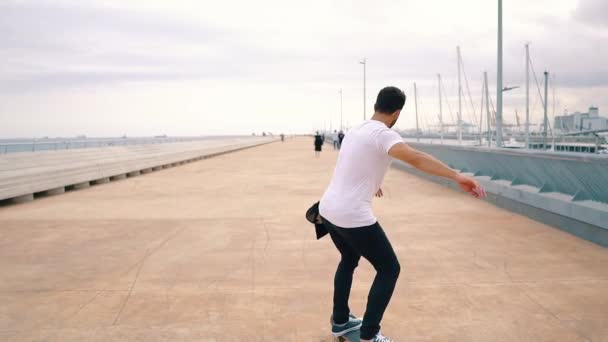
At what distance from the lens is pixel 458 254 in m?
6.35

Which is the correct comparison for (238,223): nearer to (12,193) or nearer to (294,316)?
(294,316)

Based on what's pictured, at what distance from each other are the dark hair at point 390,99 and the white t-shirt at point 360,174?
138mm

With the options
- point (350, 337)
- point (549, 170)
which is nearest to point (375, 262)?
point (350, 337)

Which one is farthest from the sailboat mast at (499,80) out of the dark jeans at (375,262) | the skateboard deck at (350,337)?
the dark jeans at (375,262)

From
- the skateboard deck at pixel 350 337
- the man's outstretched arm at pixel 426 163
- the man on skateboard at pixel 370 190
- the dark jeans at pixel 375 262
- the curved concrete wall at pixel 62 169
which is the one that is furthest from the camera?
the curved concrete wall at pixel 62 169

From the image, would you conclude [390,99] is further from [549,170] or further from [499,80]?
[499,80]

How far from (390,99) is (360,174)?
0.52 metres

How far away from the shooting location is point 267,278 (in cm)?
539

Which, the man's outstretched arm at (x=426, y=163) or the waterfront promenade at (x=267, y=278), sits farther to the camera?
the waterfront promenade at (x=267, y=278)

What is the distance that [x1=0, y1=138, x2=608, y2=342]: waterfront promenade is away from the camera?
4023mm

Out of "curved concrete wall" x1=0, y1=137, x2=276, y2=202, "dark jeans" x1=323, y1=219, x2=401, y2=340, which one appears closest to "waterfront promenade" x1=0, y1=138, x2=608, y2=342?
"dark jeans" x1=323, y1=219, x2=401, y2=340

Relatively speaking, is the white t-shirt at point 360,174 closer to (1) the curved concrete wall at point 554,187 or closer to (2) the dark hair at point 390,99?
Answer: (2) the dark hair at point 390,99

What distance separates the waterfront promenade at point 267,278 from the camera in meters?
4.02

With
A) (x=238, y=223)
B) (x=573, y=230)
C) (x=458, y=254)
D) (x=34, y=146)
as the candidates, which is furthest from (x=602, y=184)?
(x=34, y=146)
